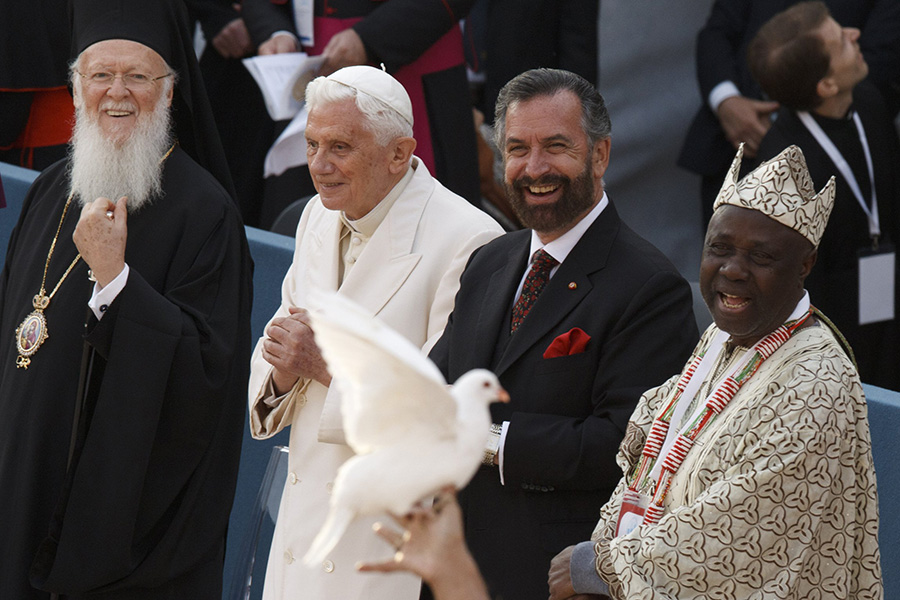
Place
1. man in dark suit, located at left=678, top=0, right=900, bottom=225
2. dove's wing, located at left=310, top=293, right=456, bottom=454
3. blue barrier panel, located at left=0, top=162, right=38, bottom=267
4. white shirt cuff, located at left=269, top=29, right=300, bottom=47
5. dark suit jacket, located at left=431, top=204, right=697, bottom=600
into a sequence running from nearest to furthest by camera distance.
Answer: dove's wing, located at left=310, top=293, right=456, bottom=454, dark suit jacket, located at left=431, top=204, right=697, bottom=600, blue barrier panel, located at left=0, top=162, right=38, bottom=267, white shirt cuff, located at left=269, top=29, right=300, bottom=47, man in dark suit, located at left=678, top=0, right=900, bottom=225

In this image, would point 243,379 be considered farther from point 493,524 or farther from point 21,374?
point 493,524

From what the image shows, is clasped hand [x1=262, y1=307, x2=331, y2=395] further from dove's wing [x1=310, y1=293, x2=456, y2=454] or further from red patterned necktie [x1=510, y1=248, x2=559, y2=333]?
dove's wing [x1=310, y1=293, x2=456, y2=454]

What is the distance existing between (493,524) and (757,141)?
3521 millimetres

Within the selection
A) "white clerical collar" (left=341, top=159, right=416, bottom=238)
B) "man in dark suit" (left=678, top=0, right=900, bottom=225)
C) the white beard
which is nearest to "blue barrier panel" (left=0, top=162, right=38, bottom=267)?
the white beard

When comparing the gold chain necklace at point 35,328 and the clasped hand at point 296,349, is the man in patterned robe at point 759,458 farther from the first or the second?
the gold chain necklace at point 35,328

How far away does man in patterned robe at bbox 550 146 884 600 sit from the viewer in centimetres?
274

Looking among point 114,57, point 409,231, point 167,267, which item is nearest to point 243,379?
point 167,267

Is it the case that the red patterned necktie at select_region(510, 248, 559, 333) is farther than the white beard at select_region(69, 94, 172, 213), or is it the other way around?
the white beard at select_region(69, 94, 172, 213)

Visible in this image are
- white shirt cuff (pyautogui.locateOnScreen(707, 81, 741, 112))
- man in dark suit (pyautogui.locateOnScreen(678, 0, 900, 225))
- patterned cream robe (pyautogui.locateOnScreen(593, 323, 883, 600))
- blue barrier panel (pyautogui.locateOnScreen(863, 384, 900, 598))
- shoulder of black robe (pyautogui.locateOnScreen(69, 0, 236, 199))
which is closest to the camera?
patterned cream robe (pyautogui.locateOnScreen(593, 323, 883, 600))

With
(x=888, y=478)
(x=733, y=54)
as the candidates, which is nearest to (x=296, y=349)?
(x=888, y=478)

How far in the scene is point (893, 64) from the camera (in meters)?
6.43

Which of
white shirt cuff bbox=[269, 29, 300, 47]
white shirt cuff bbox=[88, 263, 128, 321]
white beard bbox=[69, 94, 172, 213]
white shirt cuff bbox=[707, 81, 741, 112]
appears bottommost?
white shirt cuff bbox=[88, 263, 128, 321]

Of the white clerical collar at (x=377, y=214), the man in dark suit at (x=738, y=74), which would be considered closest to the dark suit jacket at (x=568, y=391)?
the white clerical collar at (x=377, y=214)

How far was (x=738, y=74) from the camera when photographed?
6801 mm
